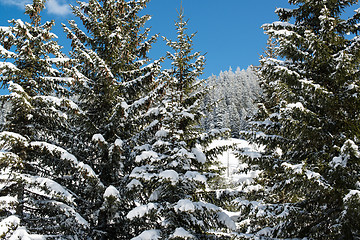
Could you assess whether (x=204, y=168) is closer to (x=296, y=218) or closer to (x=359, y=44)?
(x=296, y=218)

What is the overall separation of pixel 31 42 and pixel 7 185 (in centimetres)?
520

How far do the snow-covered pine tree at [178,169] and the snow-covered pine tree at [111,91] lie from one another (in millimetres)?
900

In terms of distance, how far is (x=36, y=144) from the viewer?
7.38 meters

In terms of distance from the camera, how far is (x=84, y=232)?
7891 mm

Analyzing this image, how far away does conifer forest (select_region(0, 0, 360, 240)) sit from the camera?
22.0ft

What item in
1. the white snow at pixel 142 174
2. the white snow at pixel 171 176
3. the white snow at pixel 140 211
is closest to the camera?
the white snow at pixel 140 211

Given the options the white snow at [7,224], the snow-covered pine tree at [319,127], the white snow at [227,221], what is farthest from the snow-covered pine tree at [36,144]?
the snow-covered pine tree at [319,127]

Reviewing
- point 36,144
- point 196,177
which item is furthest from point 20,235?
point 196,177

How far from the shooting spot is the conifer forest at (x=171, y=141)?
6691 millimetres

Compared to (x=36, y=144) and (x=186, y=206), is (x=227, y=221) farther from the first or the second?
(x=36, y=144)

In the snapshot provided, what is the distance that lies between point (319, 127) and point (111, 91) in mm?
7496

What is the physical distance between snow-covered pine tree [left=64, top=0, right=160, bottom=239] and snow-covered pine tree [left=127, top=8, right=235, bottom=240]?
0.90 m

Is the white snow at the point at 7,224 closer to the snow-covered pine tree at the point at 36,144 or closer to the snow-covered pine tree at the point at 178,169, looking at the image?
the snow-covered pine tree at the point at 36,144

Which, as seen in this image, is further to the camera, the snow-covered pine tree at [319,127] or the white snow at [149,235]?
the white snow at [149,235]
